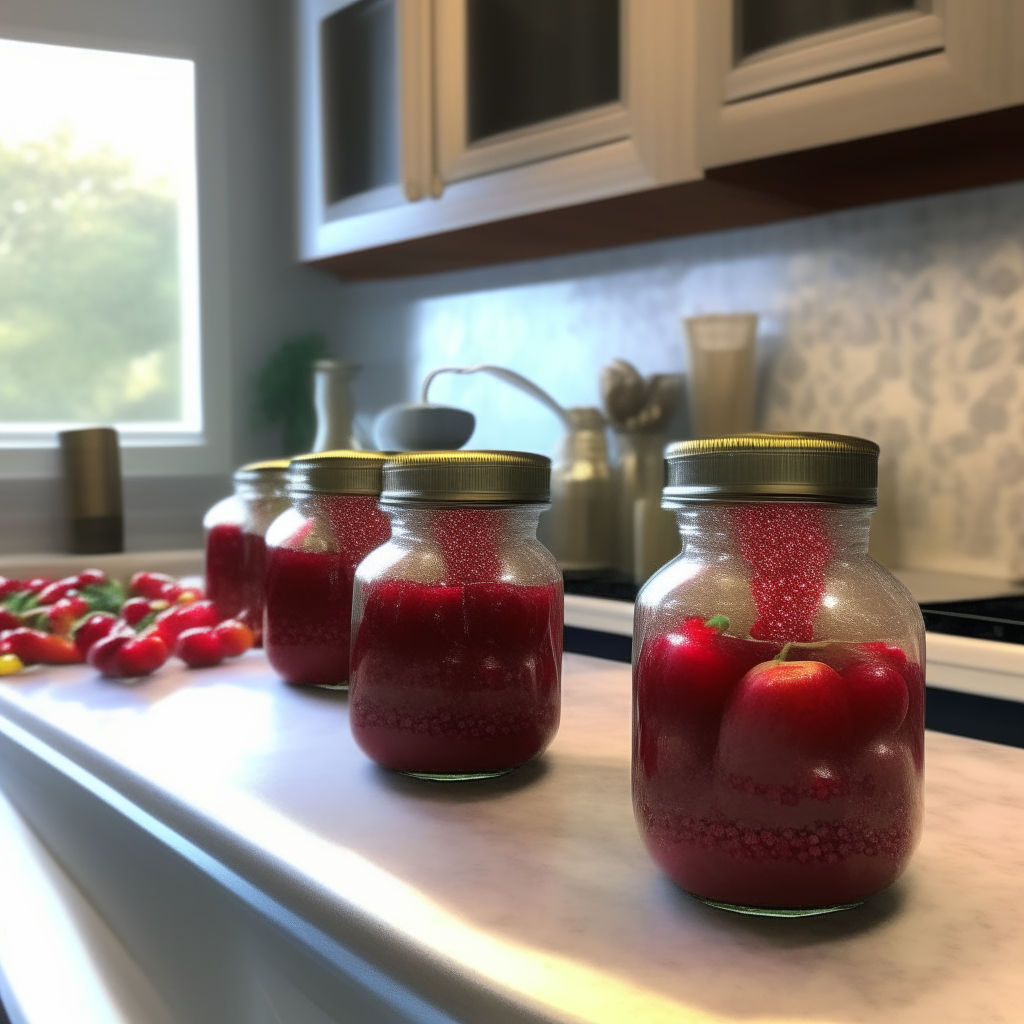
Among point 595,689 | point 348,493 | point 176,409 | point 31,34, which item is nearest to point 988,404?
point 595,689

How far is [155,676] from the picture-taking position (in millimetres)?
1048

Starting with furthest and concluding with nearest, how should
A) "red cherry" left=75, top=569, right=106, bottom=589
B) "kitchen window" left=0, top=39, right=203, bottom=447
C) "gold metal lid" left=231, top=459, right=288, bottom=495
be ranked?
"kitchen window" left=0, top=39, right=203, bottom=447 < "red cherry" left=75, top=569, right=106, bottom=589 < "gold metal lid" left=231, top=459, right=288, bottom=495

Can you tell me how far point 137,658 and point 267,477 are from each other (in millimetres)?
236

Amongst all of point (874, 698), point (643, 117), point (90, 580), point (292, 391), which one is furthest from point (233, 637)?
point (292, 391)

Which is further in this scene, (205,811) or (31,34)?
(31,34)

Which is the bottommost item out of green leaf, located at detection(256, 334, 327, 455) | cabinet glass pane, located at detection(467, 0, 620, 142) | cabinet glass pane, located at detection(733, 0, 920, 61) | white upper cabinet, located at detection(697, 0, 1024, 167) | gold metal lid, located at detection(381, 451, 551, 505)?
gold metal lid, located at detection(381, 451, 551, 505)

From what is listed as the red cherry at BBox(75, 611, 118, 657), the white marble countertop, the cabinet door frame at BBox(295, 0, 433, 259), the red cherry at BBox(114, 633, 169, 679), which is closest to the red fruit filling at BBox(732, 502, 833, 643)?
the white marble countertop

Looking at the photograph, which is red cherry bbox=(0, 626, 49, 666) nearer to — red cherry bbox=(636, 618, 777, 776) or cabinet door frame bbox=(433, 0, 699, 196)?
red cherry bbox=(636, 618, 777, 776)

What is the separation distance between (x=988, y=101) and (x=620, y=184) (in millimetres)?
569

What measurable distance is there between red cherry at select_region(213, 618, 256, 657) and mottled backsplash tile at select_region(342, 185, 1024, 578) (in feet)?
3.46

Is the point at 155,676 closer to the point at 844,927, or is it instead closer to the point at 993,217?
the point at 844,927

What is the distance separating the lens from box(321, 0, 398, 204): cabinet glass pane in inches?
84.7

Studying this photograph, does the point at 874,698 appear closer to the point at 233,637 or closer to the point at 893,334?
the point at 233,637

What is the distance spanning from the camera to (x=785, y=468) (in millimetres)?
505
